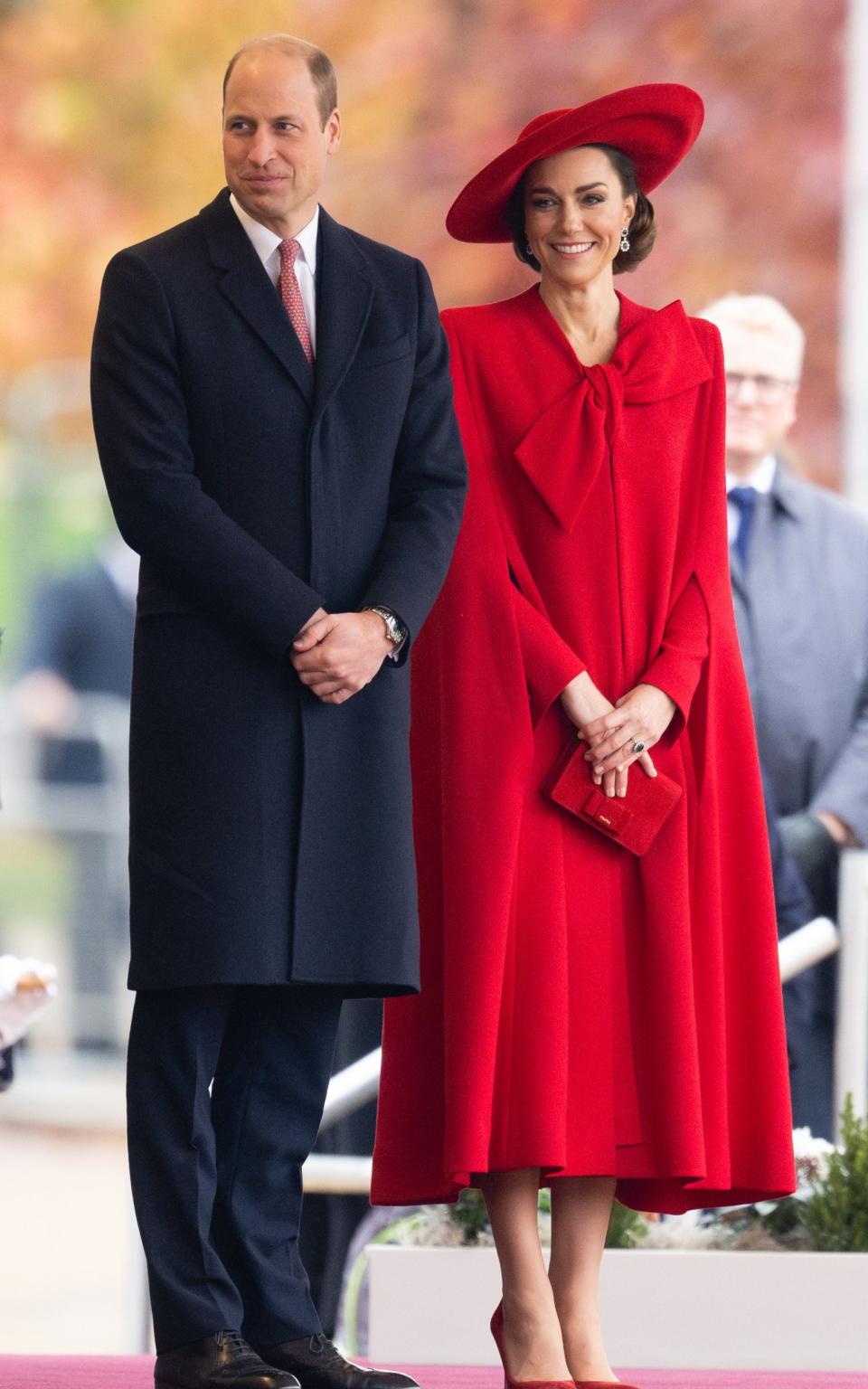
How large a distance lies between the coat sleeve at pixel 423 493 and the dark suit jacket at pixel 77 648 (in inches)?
88.7

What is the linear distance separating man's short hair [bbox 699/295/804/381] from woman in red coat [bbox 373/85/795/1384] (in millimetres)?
1976

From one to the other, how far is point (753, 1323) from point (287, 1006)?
5.99 ft

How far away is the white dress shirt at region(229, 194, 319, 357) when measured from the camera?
2500 mm

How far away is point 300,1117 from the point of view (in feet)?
8.06

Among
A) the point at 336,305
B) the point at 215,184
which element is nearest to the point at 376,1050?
the point at 215,184

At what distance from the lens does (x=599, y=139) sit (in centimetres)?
271

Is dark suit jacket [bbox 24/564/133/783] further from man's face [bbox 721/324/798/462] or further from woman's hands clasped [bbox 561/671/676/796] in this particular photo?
woman's hands clasped [bbox 561/671/676/796]

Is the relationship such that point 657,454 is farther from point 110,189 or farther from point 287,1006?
point 110,189

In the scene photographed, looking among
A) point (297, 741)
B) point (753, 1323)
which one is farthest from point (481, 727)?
point (753, 1323)

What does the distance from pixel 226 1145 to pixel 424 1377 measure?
0.68 m

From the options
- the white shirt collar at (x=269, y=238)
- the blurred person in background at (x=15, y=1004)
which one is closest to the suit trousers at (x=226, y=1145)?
the blurred person in background at (x=15, y=1004)

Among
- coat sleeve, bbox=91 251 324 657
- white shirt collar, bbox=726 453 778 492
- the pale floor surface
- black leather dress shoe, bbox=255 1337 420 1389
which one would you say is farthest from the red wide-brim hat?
the pale floor surface

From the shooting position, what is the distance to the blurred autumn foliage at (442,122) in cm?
476

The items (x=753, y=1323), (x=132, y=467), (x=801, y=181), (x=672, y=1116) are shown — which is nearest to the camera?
(x=132, y=467)
